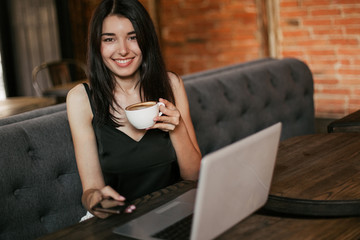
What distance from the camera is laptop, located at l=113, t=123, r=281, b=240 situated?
3.11ft

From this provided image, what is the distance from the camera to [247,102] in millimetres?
2607

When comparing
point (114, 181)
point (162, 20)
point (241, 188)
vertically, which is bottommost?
point (114, 181)

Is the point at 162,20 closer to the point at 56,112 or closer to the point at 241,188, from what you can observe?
the point at 56,112

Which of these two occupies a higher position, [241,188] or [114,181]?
[241,188]

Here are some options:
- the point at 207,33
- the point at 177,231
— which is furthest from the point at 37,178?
the point at 207,33

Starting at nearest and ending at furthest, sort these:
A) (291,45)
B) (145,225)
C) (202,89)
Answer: (145,225) < (202,89) < (291,45)

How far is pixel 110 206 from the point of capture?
47.8 inches

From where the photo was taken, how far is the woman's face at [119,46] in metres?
1.65

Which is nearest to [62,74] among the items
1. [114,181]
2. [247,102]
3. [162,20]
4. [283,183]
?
[162,20]

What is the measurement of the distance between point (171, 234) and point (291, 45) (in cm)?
314

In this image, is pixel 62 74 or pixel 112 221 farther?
pixel 62 74

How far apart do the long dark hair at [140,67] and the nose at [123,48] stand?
0.05 meters

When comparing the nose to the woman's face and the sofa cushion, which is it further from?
the sofa cushion

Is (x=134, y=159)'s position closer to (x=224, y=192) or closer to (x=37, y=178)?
(x=37, y=178)
